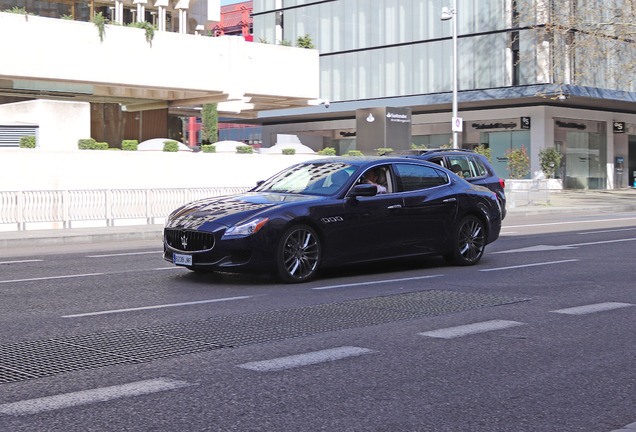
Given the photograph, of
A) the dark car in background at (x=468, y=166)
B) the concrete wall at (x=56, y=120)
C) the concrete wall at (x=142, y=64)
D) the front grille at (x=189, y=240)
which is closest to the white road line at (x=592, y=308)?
the front grille at (x=189, y=240)

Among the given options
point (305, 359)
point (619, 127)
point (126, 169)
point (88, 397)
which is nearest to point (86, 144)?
point (126, 169)

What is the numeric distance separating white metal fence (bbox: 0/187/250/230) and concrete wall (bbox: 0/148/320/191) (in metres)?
3.10

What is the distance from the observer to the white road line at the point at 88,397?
→ 499cm

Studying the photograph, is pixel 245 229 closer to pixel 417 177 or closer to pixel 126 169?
pixel 417 177

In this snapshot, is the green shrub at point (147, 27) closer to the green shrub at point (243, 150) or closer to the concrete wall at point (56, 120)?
the green shrub at point (243, 150)

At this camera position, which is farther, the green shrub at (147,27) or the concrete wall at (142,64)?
the green shrub at (147,27)

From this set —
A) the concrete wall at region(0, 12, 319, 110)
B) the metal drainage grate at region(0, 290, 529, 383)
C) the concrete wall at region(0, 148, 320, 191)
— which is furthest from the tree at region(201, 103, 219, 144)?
the metal drainage grate at region(0, 290, 529, 383)

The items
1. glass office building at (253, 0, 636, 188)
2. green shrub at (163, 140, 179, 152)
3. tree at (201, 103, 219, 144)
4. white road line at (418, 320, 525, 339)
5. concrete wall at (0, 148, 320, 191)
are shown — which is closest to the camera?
white road line at (418, 320, 525, 339)

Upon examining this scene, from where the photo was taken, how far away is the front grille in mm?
10500

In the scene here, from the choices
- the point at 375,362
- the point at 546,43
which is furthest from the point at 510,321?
the point at 546,43

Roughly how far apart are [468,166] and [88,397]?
1411 cm

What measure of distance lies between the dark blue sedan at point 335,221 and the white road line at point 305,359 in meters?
3.80

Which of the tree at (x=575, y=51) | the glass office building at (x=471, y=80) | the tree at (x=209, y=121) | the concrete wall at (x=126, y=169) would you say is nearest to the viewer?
the concrete wall at (x=126, y=169)

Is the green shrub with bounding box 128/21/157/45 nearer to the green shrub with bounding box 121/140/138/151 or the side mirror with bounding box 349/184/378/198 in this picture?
the green shrub with bounding box 121/140/138/151
